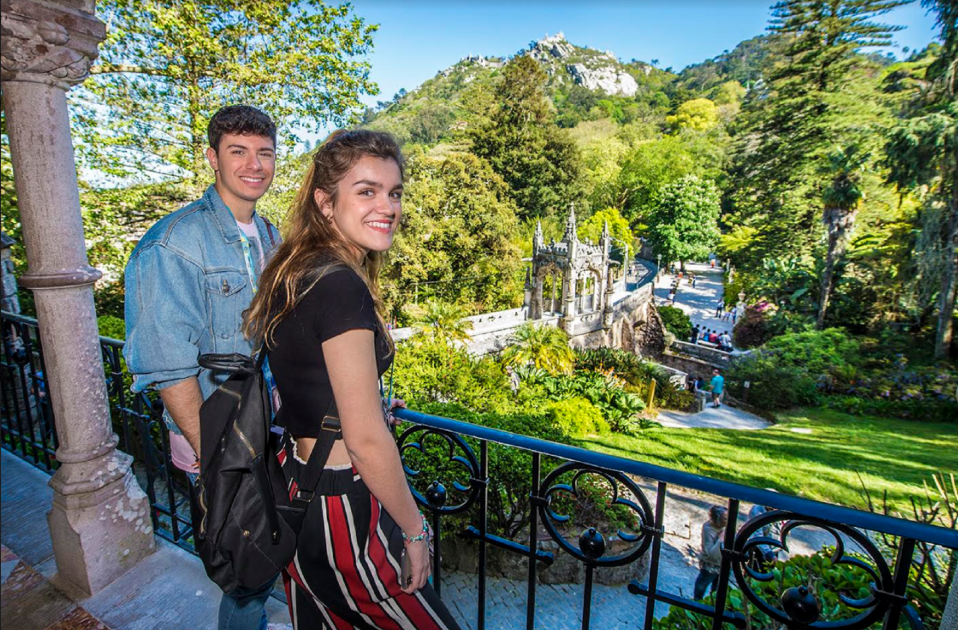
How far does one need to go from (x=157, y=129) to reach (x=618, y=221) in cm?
3452

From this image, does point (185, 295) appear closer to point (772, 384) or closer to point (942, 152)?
point (772, 384)

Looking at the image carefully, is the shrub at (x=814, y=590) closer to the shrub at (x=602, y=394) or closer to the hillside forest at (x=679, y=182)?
the hillside forest at (x=679, y=182)

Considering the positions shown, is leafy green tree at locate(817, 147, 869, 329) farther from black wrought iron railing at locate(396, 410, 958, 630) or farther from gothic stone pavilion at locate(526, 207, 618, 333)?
black wrought iron railing at locate(396, 410, 958, 630)

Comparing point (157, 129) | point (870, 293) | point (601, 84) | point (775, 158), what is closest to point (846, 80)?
point (775, 158)

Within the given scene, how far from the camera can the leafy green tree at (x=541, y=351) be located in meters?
16.6

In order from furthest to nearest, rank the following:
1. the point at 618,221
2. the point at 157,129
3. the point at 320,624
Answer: the point at 618,221 < the point at 157,129 < the point at 320,624

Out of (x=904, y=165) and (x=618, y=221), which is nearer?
(x=904, y=165)

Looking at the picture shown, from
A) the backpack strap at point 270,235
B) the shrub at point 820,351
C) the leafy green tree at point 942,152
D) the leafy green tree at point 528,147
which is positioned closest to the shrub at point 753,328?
the shrub at point 820,351

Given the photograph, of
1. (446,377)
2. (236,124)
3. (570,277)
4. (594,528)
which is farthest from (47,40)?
(570,277)

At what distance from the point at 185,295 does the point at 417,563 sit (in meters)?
1.20

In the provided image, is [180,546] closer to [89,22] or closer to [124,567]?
[124,567]

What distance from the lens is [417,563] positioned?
4.27 feet

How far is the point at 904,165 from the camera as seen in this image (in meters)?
18.4

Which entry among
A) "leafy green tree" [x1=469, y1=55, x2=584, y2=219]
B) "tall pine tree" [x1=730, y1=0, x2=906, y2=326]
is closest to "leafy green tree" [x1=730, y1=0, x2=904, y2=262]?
"tall pine tree" [x1=730, y1=0, x2=906, y2=326]
